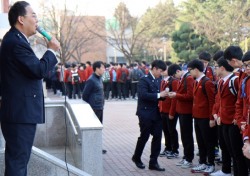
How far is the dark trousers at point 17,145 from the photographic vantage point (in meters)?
4.57

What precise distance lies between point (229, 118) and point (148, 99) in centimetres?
188

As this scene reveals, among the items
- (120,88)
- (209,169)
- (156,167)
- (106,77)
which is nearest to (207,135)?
(209,169)

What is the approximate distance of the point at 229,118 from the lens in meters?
7.30

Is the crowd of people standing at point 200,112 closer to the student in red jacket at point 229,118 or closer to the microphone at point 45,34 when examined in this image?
the student in red jacket at point 229,118

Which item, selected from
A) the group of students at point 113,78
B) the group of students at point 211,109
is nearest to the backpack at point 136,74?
the group of students at point 113,78

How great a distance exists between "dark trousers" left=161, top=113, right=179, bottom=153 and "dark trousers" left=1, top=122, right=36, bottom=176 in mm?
5889

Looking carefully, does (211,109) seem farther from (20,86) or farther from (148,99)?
(20,86)

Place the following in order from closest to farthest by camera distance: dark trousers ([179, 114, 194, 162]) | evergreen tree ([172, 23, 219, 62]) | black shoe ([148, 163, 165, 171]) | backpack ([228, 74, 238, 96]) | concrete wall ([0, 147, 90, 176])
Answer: concrete wall ([0, 147, 90, 176]), backpack ([228, 74, 238, 96]), black shoe ([148, 163, 165, 171]), dark trousers ([179, 114, 194, 162]), evergreen tree ([172, 23, 219, 62])

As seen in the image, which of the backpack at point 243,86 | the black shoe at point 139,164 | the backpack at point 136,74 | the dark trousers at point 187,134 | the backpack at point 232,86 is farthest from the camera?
the backpack at point 136,74

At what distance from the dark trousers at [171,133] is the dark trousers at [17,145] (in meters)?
5.89

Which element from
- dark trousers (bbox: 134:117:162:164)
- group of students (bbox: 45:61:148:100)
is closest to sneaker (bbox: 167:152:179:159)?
dark trousers (bbox: 134:117:162:164)

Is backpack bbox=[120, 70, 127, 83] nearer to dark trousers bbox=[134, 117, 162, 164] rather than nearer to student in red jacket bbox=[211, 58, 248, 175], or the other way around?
dark trousers bbox=[134, 117, 162, 164]

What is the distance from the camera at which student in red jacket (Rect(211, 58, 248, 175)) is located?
23.0ft

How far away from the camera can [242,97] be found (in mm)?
6328
